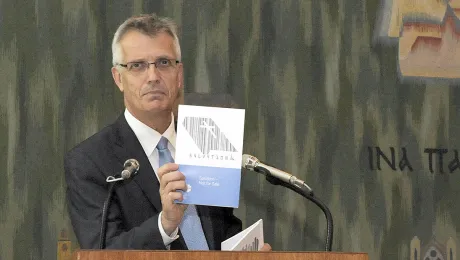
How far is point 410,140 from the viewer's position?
11.7ft

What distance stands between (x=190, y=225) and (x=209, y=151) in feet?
2.36

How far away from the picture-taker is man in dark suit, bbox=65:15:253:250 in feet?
8.18

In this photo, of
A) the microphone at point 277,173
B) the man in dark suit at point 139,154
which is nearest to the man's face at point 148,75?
Answer: the man in dark suit at point 139,154

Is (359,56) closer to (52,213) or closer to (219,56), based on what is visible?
(219,56)

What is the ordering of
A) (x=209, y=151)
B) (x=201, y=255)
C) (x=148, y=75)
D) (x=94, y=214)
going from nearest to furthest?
(x=201, y=255) < (x=209, y=151) < (x=94, y=214) < (x=148, y=75)

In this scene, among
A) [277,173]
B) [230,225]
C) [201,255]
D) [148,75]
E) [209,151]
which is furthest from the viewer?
[230,225]

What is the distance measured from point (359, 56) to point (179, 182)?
1.79 meters

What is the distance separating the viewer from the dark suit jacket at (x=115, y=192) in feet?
8.01

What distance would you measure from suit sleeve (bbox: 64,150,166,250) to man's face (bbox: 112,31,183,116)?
28cm

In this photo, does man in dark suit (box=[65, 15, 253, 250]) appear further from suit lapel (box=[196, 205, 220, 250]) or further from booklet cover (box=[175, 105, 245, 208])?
booklet cover (box=[175, 105, 245, 208])

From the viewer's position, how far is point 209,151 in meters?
1.97

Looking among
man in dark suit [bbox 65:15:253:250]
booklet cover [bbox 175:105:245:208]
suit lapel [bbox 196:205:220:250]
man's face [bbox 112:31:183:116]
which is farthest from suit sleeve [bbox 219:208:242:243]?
booklet cover [bbox 175:105:245:208]

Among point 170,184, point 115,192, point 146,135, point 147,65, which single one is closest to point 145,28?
point 147,65

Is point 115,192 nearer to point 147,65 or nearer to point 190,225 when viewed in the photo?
point 190,225
